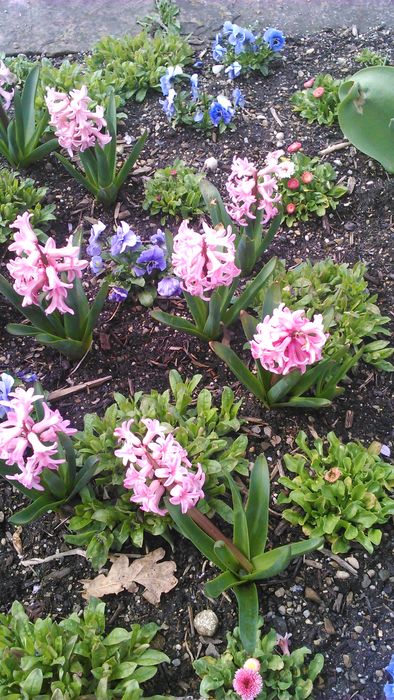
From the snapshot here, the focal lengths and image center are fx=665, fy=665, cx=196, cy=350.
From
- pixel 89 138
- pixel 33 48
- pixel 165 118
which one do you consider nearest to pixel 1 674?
pixel 89 138

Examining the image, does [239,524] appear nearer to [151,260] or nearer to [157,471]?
[157,471]

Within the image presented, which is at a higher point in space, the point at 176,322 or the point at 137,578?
the point at 176,322

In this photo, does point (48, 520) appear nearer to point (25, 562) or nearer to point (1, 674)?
point (25, 562)

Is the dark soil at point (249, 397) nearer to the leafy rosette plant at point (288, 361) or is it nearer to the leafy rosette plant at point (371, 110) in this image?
the leafy rosette plant at point (288, 361)

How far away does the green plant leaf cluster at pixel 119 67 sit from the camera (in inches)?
132

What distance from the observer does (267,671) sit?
177 cm

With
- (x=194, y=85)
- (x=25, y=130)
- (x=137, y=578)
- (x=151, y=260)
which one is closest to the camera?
(x=137, y=578)

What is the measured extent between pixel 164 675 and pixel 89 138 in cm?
182

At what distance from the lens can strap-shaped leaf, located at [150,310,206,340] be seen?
2221mm

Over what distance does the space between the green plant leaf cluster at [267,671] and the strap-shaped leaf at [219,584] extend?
0.17 meters

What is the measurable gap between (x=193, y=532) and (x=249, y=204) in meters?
1.07

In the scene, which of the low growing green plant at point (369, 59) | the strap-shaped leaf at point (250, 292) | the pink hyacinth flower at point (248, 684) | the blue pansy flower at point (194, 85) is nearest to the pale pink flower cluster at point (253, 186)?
the strap-shaped leaf at point (250, 292)

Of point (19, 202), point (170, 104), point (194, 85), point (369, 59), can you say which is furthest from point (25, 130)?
point (369, 59)

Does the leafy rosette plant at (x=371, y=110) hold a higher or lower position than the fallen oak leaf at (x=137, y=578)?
higher
